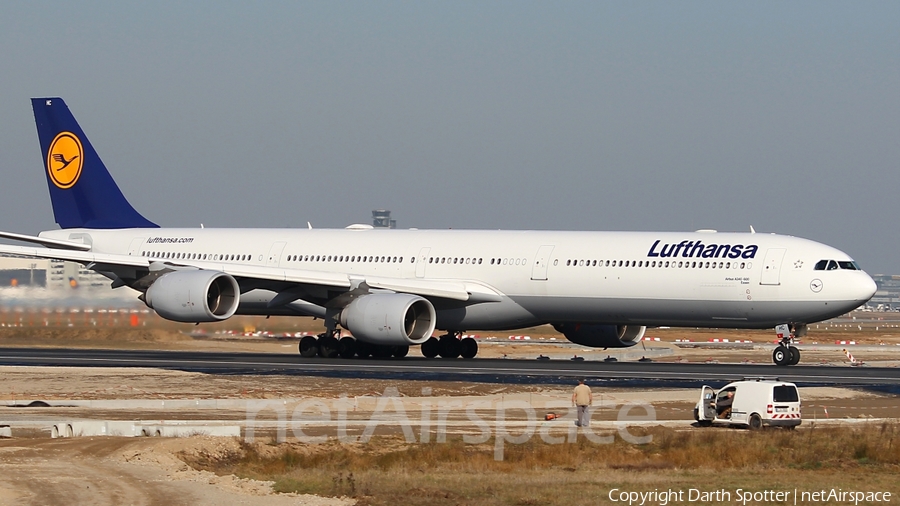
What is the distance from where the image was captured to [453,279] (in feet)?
142

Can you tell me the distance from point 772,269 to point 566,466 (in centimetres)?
1966

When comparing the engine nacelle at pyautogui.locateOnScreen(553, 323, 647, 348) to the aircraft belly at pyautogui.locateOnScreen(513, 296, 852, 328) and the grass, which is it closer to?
the aircraft belly at pyautogui.locateOnScreen(513, 296, 852, 328)

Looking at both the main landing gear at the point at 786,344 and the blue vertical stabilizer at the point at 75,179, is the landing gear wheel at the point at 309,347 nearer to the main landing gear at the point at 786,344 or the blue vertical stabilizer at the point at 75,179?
the blue vertical stabilizer at the point at 75,179

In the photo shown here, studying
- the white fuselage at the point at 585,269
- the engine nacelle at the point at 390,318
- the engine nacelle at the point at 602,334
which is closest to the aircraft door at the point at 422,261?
the white fuselage at the point at 585,269

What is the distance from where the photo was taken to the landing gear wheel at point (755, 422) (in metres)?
24.7

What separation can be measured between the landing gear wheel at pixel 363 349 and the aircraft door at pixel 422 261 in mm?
2759

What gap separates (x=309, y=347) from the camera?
43.4 meters

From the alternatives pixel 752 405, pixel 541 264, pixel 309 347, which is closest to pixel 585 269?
pixel 541 264

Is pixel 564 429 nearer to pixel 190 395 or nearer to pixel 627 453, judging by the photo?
pixel 627 453

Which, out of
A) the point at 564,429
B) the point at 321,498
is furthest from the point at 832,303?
the point at 321,498

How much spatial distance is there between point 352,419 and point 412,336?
14.6m

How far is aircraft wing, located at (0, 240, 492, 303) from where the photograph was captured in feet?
134

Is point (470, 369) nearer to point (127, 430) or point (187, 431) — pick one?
point (187, 431)

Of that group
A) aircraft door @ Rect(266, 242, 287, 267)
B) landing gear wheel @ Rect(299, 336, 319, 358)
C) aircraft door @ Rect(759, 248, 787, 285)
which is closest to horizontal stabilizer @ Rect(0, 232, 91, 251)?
aircraft door @ Rect(266, 242, 287, 267)
